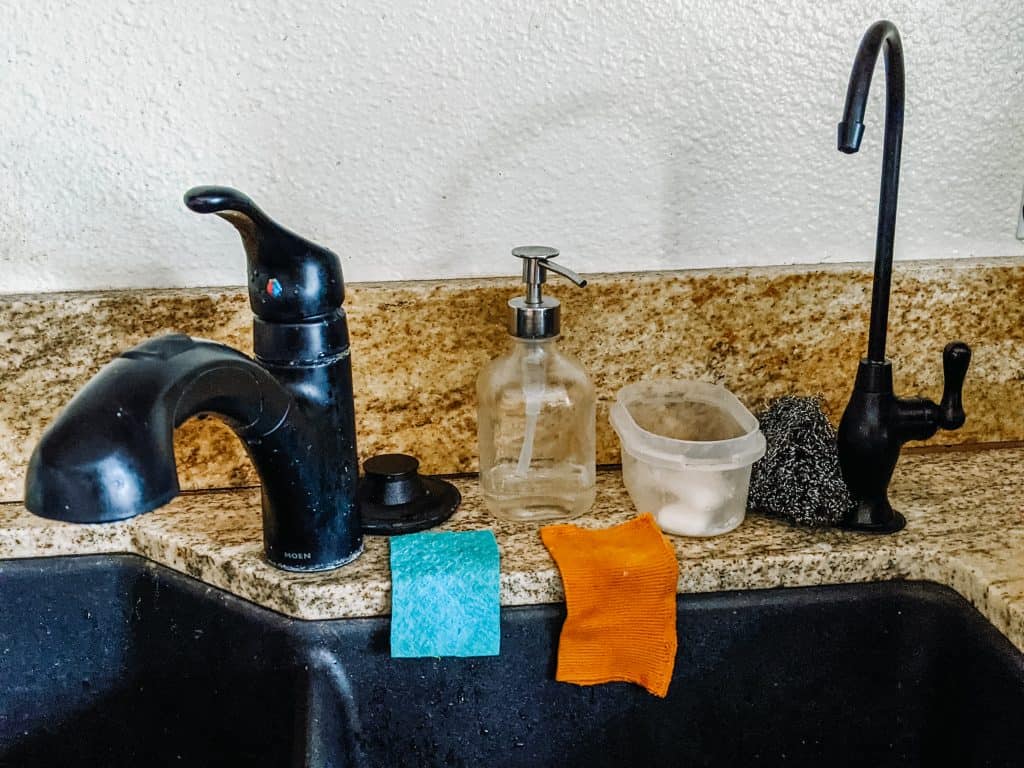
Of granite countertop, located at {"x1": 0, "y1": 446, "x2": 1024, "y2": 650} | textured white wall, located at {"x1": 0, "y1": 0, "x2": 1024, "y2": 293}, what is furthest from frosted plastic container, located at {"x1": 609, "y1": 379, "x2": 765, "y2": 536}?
textured white wall, located at {"x1": 0, "y1": 0, "x2": 1024, "y2": 293}

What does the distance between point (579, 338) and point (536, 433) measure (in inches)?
3.5

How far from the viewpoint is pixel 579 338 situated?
0.84 metres

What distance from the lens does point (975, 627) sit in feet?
2.31

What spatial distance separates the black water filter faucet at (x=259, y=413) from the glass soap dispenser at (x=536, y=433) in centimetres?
13

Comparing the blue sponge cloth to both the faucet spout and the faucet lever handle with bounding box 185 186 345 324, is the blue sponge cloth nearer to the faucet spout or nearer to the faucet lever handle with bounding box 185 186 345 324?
the faucet spout

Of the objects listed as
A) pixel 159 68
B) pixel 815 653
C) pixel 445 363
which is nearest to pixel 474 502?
pixel 445 363

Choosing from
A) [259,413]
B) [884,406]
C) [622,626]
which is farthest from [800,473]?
[259,413]

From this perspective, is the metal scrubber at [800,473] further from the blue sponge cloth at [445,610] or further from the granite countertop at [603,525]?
the blue sponge cloth at [445,610]

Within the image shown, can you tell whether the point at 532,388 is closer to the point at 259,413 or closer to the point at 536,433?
the point at 536,433

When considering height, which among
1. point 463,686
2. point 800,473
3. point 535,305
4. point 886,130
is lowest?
point 463,686

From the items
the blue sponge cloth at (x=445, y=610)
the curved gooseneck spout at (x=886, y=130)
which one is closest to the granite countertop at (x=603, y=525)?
the blue sponge cloth at (x=445, y=610)

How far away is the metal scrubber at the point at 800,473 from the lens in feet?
2.55

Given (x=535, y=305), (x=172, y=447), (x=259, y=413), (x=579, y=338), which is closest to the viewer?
(x=172, y=447)

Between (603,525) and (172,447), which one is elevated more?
(172,447)
